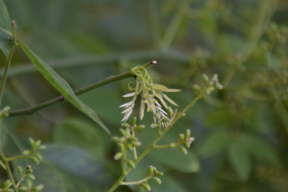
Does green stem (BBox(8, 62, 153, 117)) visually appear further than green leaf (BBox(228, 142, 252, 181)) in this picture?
No

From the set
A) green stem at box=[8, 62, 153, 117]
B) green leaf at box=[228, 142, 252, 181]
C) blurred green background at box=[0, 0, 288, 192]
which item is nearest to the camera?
green stem at box=[8, 62, 153, 117]

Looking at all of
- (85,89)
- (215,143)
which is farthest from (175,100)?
(85,89)

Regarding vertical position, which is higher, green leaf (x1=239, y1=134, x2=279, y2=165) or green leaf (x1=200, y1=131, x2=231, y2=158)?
green leaf (x1=200, y1=131, x2=231, y2=158)

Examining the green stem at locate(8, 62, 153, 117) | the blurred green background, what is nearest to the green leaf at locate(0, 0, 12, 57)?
the green stem at locate(8, 62, 153, 117)

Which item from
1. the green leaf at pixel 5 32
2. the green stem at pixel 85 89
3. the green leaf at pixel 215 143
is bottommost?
the green leaf at pixel 215 143

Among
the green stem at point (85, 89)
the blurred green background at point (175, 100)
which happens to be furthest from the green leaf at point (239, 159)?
the green stem at point (85, 89)

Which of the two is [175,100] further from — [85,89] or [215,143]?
[85,89]

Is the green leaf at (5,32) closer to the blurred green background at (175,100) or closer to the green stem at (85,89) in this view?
the green stem at (85,89)

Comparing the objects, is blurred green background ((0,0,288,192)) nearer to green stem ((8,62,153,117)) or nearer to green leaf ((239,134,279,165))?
green leaf ((239,134,279,165))

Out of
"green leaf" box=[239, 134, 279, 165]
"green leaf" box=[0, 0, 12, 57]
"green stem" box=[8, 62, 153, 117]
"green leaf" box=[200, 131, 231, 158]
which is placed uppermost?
"green leaf" box=[0, 0, 12, 57]
